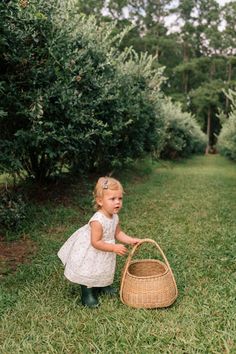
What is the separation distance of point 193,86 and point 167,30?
774 cm

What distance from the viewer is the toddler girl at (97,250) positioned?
423 centimetres

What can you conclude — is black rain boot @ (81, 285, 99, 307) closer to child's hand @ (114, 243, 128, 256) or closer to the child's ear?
child's hand @ (114, 243, 128, 256)

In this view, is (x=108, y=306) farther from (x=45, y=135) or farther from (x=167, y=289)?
(x=45, y=135)

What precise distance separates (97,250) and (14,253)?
7.74ft

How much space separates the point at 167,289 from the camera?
162 inches

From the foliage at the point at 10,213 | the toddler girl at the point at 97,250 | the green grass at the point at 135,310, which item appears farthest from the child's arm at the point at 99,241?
the foliage at the point at 10,213

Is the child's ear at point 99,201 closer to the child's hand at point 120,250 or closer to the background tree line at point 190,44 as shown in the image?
the child's hand at point 120,250

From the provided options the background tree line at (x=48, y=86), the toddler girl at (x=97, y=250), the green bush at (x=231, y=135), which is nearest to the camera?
the toddler girl at (x=97, y=250)

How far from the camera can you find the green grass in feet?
11.4

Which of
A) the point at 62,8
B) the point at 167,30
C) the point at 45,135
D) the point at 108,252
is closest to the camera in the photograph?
the point at 108,252

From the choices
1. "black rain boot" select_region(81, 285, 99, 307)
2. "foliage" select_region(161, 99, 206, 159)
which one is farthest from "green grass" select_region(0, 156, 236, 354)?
"foliage" select_region(161, 99, 206, 159)

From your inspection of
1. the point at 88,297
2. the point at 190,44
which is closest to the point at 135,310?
the point at 88,297

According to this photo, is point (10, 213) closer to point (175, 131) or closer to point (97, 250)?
point (97, 250)

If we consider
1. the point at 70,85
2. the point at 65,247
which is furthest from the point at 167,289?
the point at 70,85
